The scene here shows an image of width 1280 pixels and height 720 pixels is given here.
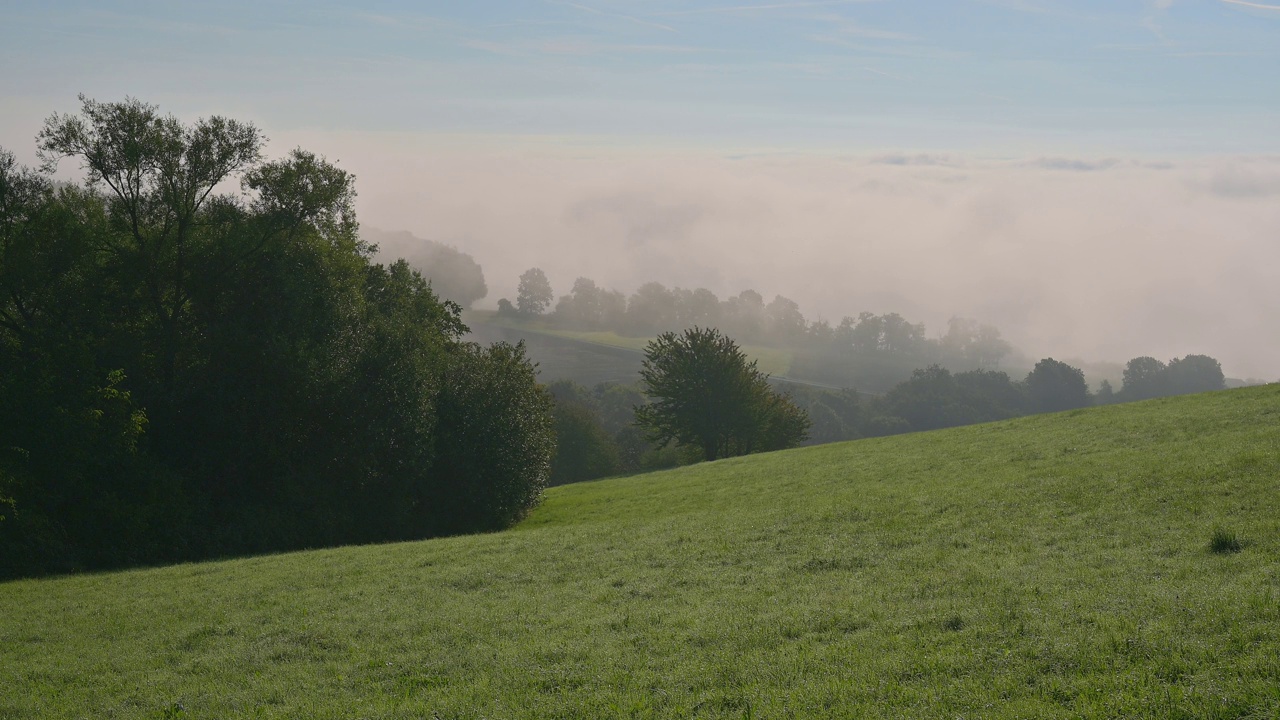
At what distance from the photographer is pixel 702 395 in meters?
77.9

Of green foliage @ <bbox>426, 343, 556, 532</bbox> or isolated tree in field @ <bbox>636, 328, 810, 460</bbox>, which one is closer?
green foliage @ <bbox>426, 343, 556, 532</bbox>

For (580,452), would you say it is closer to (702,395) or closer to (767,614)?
(702,395)

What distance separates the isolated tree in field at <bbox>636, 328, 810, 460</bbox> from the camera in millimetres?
77875

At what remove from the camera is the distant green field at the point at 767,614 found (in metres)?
11.1

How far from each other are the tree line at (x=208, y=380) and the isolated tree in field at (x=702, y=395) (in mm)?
34291

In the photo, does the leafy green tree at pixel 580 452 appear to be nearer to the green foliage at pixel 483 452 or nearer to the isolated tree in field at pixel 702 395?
the isolated tree in field at pixel 702 395

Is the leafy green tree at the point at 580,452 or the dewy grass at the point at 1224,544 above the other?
the dewy grass at the point at 1224,544

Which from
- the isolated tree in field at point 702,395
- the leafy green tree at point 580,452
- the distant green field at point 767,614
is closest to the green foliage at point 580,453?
the leafy green tree at point 580,452

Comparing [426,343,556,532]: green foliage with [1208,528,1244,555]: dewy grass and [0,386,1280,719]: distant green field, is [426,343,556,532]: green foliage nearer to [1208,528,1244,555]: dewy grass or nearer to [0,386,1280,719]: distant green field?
[0,386,1280,719]: distant green field

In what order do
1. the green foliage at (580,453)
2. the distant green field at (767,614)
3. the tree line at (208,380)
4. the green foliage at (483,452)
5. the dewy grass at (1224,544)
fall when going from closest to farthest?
the distant green field at (767,614)
the dewy grass at (1224,544)
the tree line at (208,380)
the green foliage at (483,452)
the green foliage at (580,453)

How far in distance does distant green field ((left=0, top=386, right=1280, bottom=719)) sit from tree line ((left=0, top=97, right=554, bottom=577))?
642 centimetres

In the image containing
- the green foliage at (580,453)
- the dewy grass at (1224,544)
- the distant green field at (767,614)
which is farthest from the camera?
the green foliage at (580,453)

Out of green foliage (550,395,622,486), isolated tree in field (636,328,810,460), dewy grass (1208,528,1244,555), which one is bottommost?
green foliage (550,395,622,486)

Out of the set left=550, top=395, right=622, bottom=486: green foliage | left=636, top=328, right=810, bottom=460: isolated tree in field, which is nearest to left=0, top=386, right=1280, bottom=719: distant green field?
left=636, top=328, right=810, bottom=460: isolated tree in field
